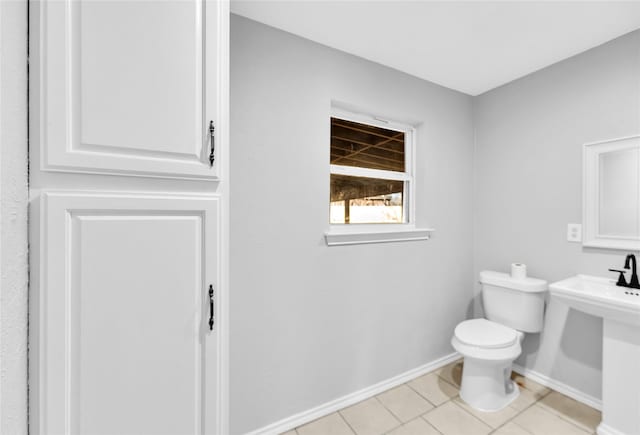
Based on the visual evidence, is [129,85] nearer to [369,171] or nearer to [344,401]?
[369,171]

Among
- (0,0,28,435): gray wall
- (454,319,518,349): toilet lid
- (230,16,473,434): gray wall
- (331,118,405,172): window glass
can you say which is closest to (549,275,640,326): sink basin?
(454,319,518,349): toilet lid

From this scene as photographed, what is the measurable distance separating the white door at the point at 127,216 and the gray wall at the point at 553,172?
89.4 inches

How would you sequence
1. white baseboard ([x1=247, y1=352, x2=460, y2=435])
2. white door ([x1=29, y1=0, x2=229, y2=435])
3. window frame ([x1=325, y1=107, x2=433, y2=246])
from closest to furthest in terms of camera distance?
1. white door ([x1=29, y1=0, x2=229, y2=435])
2. white baseboard ([x1=247, y1=352, x2=460, y2=435])
3. window frame ([x1=325, y1=107, x2=433, y2=246])

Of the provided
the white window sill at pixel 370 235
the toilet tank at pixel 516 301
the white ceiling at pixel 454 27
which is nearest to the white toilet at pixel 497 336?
the toilet tank at pixel 516 301

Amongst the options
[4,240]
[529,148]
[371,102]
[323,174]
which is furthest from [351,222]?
[4,240]

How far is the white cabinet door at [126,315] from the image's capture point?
0.71 meters

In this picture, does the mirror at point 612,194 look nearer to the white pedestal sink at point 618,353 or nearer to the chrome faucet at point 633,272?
the chrome faucet at point 633,272

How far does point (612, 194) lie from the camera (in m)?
1.77

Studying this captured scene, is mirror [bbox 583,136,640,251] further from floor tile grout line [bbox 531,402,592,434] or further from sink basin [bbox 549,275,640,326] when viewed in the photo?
floor tile grout line [bbox 531,402,592,434]

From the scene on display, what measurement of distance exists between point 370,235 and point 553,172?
4.64 feet

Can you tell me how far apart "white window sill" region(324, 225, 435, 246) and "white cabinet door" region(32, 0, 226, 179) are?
1023 millimetres

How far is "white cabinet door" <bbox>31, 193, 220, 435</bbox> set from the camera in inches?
28.0

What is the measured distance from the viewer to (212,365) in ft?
2.98

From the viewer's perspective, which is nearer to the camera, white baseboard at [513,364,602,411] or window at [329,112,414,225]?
white baseboard at [513,364,602,411]
